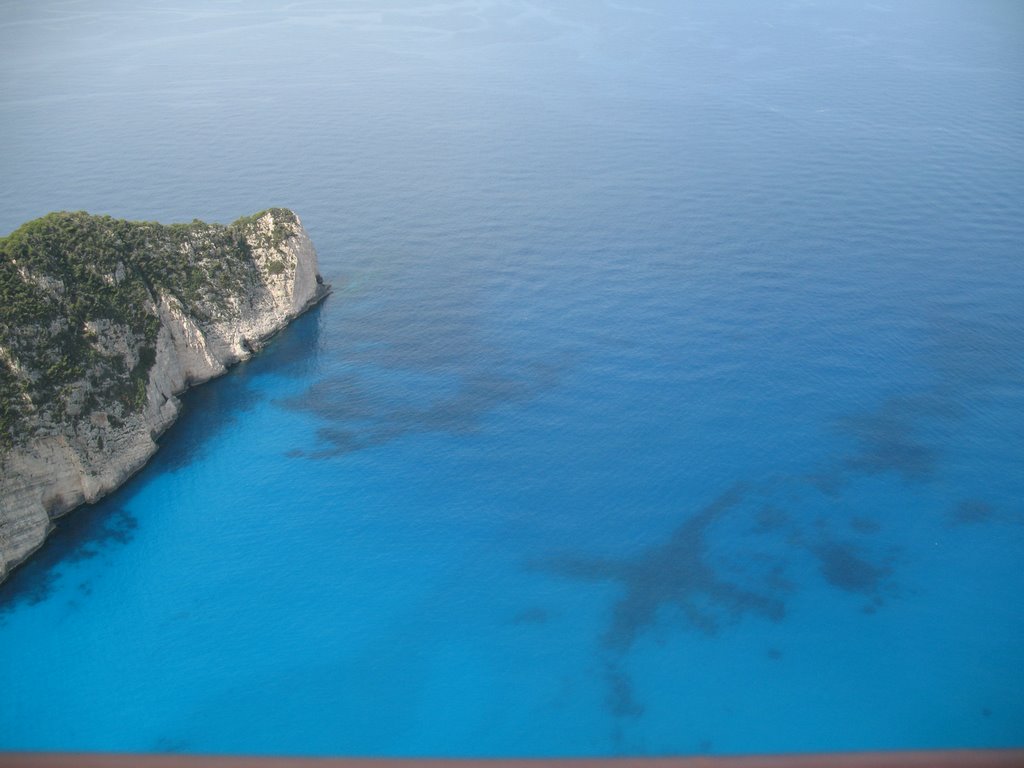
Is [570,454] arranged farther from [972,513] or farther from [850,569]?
[972,513]

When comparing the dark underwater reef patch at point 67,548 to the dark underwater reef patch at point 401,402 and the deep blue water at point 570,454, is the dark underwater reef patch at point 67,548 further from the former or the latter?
the dark underwater reef patch at point 401,402

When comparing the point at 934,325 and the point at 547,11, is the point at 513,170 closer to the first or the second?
the point at 934,325

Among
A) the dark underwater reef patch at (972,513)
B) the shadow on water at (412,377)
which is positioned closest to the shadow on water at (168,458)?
the shadow on water at (412,377)

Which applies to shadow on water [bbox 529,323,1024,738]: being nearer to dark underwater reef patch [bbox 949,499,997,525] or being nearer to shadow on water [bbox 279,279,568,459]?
dark underwater reef patch [bbox 949,499,997,525]

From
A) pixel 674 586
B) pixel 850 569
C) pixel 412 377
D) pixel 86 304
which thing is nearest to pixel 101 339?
pixel 86 304

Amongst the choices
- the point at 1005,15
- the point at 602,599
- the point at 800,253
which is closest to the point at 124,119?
the point at 800,253
